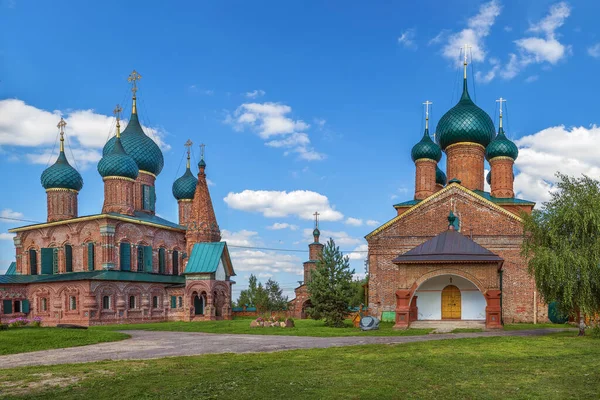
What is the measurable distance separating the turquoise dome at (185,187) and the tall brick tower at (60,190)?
7.81 m

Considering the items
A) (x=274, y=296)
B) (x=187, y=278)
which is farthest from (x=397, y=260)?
(x=274, y=296)

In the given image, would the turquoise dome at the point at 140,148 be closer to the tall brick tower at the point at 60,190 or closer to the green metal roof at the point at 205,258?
the tall brick tower at the point at 60,190

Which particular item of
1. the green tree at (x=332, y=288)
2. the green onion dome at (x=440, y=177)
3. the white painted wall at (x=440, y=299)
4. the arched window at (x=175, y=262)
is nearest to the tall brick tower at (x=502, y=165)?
the green onion dome at (x=440, y=177)

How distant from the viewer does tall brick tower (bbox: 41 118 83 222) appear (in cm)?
3897

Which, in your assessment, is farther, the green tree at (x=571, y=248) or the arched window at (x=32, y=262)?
the arched window at (x=32, y=262)

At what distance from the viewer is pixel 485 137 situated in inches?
1303

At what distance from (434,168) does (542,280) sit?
18634 millimetres

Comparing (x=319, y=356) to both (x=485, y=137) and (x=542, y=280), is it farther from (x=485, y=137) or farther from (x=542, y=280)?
(x=485, y=137)

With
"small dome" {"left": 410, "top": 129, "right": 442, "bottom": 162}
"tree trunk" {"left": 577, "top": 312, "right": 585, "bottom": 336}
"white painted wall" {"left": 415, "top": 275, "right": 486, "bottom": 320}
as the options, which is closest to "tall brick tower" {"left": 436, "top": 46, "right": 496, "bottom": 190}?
"small dome" {"left": 410, "top": 129, "right": 442, "bottom": 162}

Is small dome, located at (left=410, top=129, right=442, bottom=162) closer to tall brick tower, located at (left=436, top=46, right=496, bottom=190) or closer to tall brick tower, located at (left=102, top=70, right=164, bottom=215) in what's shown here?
tall brick tower, located at (left=436, top=46, right=496, bottom=190)

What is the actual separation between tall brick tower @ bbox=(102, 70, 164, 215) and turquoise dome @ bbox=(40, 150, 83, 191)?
283 centimetres

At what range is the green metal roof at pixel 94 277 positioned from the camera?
33.8 m

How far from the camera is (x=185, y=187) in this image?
44.5 m

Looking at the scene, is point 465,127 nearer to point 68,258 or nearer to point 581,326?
point 581,326
